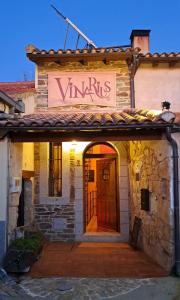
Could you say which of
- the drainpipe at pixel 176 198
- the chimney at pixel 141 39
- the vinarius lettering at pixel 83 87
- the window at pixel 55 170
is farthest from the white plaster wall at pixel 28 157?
the chimney at pixel 141 39

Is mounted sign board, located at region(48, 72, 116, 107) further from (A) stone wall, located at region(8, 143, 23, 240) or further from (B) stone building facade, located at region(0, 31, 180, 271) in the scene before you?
(A) stone wall, located at region(8, 143, 23, 240)

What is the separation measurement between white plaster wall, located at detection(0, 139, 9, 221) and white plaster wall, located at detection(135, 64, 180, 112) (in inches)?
172

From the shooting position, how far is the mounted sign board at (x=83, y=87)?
924cm

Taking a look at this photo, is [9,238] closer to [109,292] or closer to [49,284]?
[49,284]

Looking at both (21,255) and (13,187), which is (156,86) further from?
(21,255)

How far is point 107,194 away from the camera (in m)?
9.86

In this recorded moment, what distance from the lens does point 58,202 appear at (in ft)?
29.0

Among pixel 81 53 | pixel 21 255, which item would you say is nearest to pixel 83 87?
pixel 81 53

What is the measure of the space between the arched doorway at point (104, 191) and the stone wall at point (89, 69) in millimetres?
1479

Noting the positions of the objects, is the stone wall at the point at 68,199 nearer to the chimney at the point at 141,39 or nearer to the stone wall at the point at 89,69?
the stone wall at the point at 89,69

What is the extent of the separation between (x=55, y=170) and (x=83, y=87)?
2581 mm

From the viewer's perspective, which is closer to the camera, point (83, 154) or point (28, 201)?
point (28, 201)

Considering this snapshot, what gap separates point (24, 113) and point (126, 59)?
333cm

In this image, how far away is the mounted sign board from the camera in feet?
30.3
